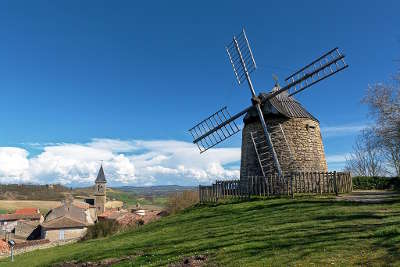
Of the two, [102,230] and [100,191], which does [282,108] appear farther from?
[100,191]

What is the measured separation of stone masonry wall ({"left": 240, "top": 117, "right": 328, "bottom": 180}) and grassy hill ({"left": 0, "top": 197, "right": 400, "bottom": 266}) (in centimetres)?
Result: 587

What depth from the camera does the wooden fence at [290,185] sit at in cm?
2081

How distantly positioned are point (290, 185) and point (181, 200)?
763 inches

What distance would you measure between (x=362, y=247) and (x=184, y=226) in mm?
10669

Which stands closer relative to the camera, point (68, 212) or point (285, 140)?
point (285, 140)

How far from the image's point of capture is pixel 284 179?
21.0 meters

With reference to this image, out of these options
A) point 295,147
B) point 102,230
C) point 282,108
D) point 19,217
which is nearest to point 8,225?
point 19,217

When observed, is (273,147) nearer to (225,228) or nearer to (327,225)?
(225,228)

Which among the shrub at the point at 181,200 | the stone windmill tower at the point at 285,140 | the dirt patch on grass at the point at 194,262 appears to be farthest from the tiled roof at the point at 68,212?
the dirt patch on grass at the point at 194,262

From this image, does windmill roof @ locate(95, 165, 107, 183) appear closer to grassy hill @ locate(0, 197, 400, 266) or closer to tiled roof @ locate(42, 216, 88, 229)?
tiled roof @ locate(42, 216, 88, 229)

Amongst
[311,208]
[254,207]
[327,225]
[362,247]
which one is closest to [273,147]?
[254,207]

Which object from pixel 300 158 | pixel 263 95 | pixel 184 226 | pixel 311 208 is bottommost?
pixel 184 226

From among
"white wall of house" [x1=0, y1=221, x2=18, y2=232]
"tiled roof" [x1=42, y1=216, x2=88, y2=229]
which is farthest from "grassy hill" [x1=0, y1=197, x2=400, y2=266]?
"white wall of house" [x1=0, y1=221, x2=18, y2=232]

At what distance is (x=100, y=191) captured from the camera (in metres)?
114
